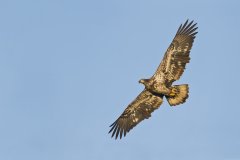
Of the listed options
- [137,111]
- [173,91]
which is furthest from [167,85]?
[137,111]

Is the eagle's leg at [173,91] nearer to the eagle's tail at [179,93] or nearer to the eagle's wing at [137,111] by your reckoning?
the eagle's tail at [179,93]

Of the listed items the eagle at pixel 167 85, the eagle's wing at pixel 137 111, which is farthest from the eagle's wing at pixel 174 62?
the eagle's wing at pixel 137 111

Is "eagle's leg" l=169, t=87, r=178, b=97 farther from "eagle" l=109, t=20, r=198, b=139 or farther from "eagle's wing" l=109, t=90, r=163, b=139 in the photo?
"eagle's wing" l=109, t=90, r=163, b=139

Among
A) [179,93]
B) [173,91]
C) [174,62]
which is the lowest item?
[179,93]

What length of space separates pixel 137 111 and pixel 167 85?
195cm

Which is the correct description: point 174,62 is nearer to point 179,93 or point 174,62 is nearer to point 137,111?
point 179,93

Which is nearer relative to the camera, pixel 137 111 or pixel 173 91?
pixel 173 91

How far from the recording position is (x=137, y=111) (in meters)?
19.7

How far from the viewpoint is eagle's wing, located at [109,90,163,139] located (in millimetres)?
19500

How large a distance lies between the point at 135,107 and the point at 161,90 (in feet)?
5.79

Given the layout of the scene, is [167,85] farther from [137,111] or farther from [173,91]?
[137,111]

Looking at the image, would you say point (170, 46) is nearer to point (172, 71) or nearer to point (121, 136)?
point (172, 71)

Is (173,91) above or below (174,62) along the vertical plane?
below

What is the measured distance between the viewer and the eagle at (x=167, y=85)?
18.5 meters
